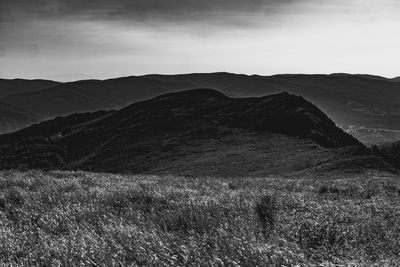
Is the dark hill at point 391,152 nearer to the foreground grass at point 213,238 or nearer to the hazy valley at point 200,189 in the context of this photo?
the hazy valley at point 200,189

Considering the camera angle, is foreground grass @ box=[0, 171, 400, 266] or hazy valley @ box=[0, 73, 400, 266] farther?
hazy valley @ box=[0, 73, 400, 266]

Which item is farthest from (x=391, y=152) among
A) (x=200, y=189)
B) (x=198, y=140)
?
(x=200, y=189)

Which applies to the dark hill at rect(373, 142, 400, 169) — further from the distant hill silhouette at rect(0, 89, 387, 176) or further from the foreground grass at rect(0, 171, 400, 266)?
the foreground grass at rect(0, 171, 400, 266)

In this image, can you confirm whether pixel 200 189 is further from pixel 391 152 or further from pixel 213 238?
pixel 391 152

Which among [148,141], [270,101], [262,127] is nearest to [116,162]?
[148,141]

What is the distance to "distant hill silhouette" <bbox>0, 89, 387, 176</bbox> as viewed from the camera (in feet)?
143

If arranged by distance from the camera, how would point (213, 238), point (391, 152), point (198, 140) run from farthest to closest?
point (198, 140), point (391, 152), point (213, 238)

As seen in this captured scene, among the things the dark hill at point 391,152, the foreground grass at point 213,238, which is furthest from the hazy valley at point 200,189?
the dark hill at point 391,152

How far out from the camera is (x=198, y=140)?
65500mm

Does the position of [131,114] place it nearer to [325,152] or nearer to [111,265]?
[325,152]

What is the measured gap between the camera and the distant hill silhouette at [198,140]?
4359cm

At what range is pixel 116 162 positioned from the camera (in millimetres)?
62875

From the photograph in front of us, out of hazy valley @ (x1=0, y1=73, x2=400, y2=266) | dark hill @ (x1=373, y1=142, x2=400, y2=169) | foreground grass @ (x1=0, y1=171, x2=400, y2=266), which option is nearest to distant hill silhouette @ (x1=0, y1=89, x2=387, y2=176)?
hazy valley @ (x1=0, y1=73, x2=400, y2=266)

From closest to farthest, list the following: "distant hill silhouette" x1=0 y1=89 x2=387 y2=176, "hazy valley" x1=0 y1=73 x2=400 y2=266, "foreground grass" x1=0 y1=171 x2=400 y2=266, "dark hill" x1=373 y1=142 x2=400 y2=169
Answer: "foreground grass" x1=0 y1=171 x2=400 y2=266, "hazy valley" x1=0 y1=73 x2=400 y2=266, "distant hill silhouette" x1=0 y1=89 x2=387 y2=176, "dark hill" x1=373 y1=142 x2=400 y2=169
